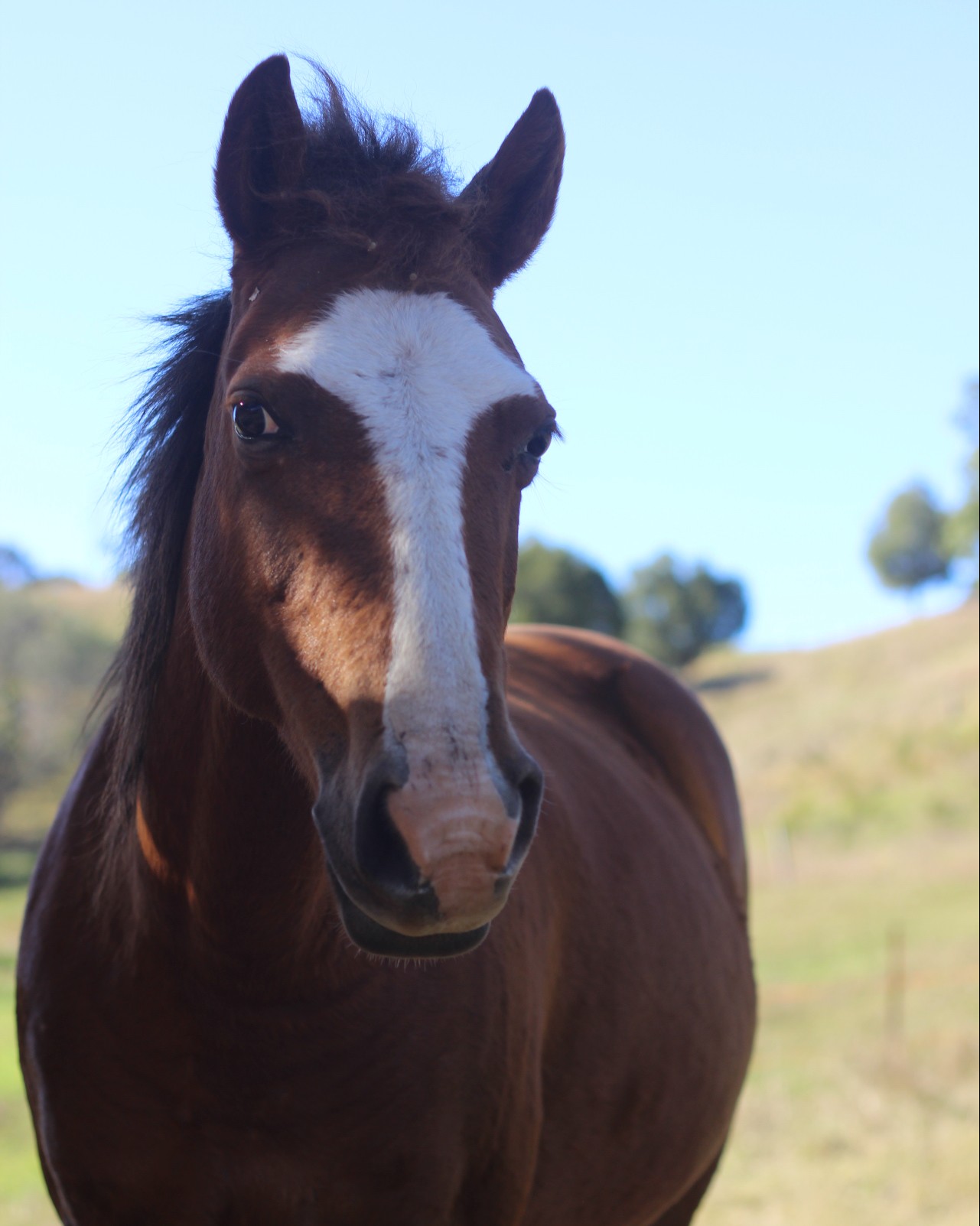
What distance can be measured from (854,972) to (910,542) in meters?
61.9

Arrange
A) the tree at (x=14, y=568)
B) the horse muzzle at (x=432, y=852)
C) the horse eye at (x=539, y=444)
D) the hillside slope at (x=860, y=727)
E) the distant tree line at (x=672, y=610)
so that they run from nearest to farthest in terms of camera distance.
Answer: the horse muzzle at (x=432, y=852) < the horse eye at (x=539, y=444) < the hillside slope at (x=860, y=727) < the tree at (x=14, y=568) < the distant tree line at (x=672, y=610)

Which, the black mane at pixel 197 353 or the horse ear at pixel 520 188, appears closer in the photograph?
the black mane at pixel 197 353

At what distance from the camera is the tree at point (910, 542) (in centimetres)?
6944

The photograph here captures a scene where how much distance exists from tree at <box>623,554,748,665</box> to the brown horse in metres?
51.7

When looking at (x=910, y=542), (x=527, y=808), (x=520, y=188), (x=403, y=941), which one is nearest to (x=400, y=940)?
(x=403, y=941)

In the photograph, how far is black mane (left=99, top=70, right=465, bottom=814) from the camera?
2086mm

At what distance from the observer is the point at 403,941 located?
1574 millimetres

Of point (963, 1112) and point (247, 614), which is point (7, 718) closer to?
point (247, 614)

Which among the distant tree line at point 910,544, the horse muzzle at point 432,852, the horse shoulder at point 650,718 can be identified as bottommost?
the distant tree line at point 910,544

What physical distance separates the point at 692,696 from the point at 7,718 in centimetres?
275

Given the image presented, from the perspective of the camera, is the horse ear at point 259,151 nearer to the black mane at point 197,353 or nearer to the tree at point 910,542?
the black mane at point 197,353

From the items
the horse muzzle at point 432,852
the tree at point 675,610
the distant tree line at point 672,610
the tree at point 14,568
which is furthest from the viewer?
the tree at point 675,610

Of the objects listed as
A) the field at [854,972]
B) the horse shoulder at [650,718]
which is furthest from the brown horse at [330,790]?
the field at [854,972]

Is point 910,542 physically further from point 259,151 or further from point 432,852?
point 432,852
